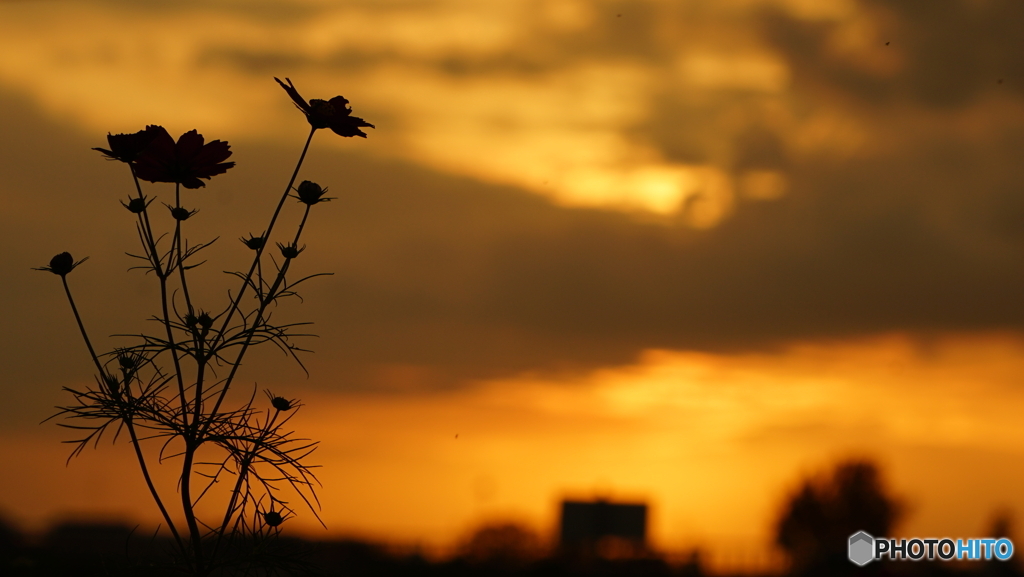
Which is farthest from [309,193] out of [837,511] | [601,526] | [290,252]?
[837,511]

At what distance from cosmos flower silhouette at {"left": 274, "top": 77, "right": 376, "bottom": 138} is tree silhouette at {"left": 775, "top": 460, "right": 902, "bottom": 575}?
80297 millimetres

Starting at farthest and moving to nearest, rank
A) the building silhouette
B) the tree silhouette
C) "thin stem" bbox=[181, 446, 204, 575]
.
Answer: the tree silhouette < the building silhouette < "thin stem" bbox=[181, 446, 204, 575]

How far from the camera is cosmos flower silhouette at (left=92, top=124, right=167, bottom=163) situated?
2.46 metres

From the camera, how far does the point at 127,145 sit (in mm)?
2479

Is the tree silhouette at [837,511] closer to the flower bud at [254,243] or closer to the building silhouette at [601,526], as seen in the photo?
the building silhouette at [601,526]

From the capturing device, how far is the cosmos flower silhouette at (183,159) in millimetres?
2541

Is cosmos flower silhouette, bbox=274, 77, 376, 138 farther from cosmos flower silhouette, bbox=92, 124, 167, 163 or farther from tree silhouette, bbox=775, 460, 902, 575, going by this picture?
tree silhouette, bbox=775, 460, 902, 575

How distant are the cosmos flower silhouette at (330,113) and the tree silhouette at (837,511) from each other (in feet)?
263

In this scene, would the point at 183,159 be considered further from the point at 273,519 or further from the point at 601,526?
the point at 601,526

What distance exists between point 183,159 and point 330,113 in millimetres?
385

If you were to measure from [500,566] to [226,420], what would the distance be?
52.8ft

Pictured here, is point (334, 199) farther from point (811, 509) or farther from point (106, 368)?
point (811, 509)

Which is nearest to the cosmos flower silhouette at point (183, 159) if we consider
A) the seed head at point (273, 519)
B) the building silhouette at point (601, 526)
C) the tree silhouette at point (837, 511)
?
the seed head at point (273, 519)

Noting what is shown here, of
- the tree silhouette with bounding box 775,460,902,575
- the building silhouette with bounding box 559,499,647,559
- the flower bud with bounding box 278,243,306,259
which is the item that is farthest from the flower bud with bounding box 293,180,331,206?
the tree silhouette with bounding box 775,460,902,575
